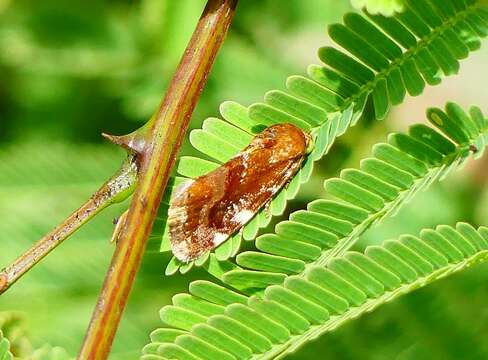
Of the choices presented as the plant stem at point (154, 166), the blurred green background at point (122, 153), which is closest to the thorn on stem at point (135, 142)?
the plant stem at point (154, 166)

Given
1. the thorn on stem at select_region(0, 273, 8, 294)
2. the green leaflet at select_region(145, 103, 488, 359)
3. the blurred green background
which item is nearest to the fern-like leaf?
the green leaflet at select_region(145, 103, 488, 359)

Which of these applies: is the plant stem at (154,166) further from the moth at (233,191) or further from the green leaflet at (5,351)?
the green leaflet at (5,351)

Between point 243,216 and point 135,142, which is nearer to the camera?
point 135,142

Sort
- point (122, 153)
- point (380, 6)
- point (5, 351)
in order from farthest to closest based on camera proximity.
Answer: point (122, 153)
point (5, 351)
point (380, 6)

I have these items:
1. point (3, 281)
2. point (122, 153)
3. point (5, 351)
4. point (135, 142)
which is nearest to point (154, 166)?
point (135, 142)

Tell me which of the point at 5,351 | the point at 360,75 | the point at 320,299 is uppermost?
the point at 360,75

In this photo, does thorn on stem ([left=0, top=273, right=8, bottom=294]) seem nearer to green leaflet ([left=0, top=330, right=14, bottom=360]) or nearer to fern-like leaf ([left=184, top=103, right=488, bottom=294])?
green leaflet ([left=0, top=330, right=14, bottom=360])

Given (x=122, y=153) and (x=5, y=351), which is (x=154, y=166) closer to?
(x=5, y=351)

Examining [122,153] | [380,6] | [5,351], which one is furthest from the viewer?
[122,153]
